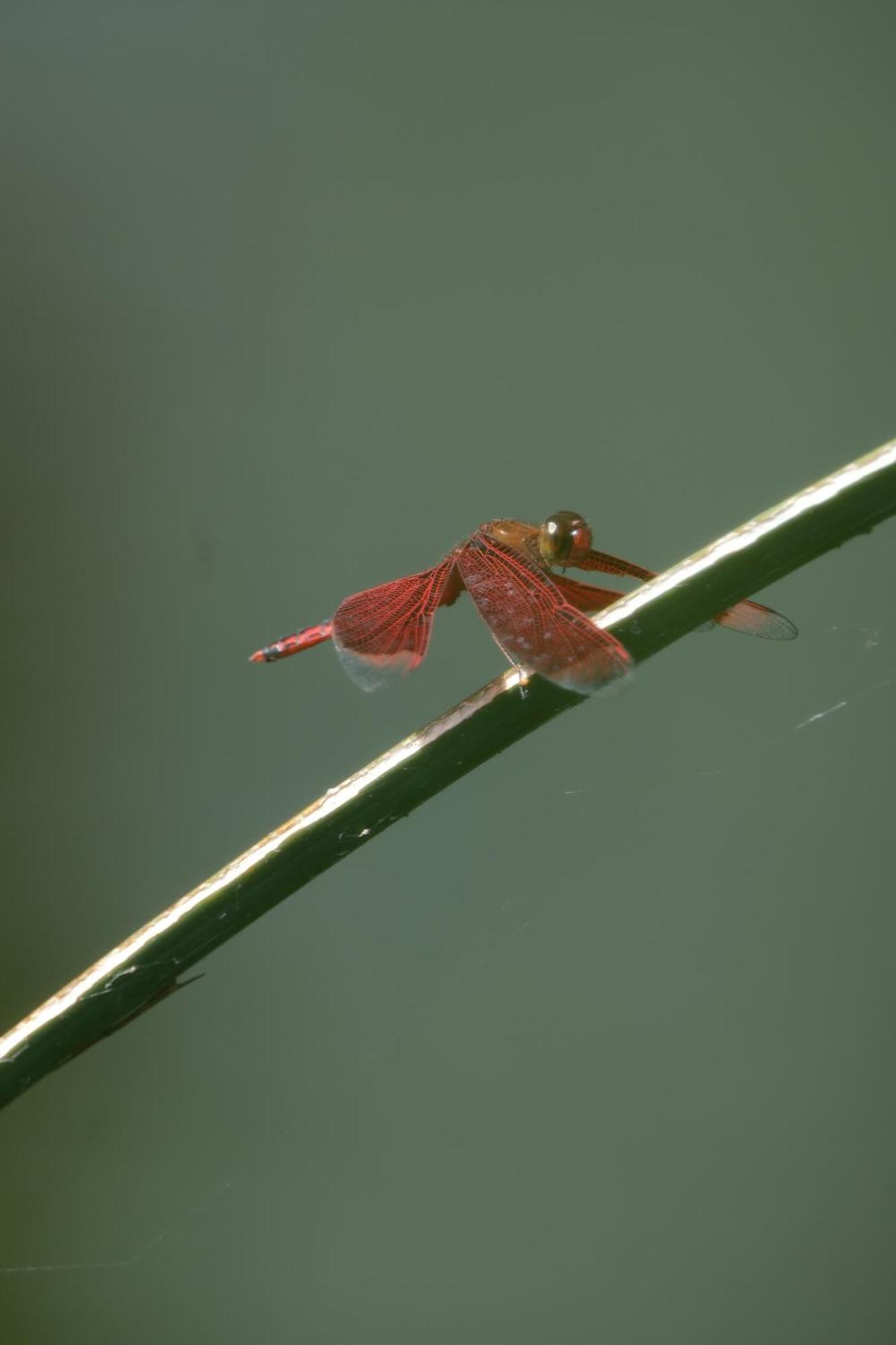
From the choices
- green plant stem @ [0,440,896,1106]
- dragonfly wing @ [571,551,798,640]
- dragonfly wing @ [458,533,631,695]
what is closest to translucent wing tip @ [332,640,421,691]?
dragonfly wing @ [458,533,631,695]

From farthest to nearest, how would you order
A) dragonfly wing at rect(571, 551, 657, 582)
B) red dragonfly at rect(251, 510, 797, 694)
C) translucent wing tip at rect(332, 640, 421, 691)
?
dragonfly wing at rect(571, 551, 657, 582) < translucent wing tip at rect(332, 640, 421, 691) < red dragonfly at rect(251, 510, 797, 694)

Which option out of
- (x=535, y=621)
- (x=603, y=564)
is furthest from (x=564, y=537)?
(x=535, y=621)

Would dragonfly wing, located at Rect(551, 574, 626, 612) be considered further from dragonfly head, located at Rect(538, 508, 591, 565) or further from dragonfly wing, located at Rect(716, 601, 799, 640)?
dragonfly wing, located at Rect(716, 601, 799, 640)

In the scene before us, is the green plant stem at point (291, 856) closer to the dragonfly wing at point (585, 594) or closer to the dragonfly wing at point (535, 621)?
the dragonfly wing at point (535, 621)

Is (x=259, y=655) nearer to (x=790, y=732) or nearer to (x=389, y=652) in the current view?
(x=389, y=652)

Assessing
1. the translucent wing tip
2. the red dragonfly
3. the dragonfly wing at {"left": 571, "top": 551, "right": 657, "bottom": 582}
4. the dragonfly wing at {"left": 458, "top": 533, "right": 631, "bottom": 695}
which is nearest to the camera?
the dragonfly wing at {"left": 458, "top": 533, "right": 631, "bottom": 695}

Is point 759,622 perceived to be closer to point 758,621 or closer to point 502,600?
point 758,621
